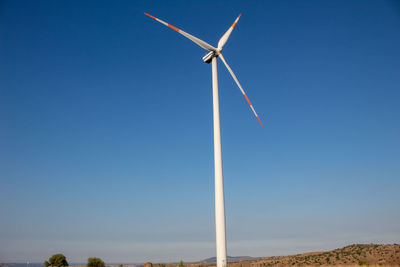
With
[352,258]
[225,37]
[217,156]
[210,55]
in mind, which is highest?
[225,37]

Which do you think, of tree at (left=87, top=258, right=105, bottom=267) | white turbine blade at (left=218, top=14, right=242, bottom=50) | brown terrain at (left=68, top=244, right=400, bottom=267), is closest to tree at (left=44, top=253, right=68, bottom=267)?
tree at (left=87, top=258, right=105, bottom=267)

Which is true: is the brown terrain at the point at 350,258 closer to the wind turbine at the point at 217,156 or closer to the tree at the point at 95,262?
the tree at the point at 95,262

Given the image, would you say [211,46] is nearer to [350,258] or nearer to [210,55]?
[210,55]

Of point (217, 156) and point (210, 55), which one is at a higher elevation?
point (210, 55)

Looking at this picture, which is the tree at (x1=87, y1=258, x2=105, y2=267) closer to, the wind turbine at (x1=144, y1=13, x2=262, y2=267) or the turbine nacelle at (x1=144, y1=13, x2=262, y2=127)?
the wind turbine at (x1=144, y1=13, x2=262, y2=267)

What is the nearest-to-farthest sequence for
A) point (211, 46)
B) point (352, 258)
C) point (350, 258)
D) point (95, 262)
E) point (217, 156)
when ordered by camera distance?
point (217, 156) < point (211, 46) < point (95, 262) < point (352, 258) < point (350, 258)

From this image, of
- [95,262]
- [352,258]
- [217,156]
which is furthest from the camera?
[352,258]

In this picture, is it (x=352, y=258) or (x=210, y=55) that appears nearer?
(x=210, y=55)

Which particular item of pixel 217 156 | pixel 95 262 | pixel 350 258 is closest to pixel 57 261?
pixel 95 262

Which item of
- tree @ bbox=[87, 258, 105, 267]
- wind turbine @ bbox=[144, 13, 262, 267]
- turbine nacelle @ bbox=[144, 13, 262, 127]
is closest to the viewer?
wind turbine @ bbox=[144, 13, 262, 267]

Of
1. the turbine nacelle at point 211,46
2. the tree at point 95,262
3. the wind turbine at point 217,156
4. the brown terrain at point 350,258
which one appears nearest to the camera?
the wind turbine at point 217,156

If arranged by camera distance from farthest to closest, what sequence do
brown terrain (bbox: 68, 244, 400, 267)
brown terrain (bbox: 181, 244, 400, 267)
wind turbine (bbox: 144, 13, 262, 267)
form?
brown terrain (bbox: 181, 244, 400, 267) < brown terrain (bbox: 68, 244, 400, 267) < wind turbine (bbox: 144, 13, 262, 267)

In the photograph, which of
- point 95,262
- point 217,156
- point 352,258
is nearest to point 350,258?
point 352,258

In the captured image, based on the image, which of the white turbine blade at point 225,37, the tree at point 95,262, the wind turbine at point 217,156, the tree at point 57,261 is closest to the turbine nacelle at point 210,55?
the wind turbine at point 217,156
